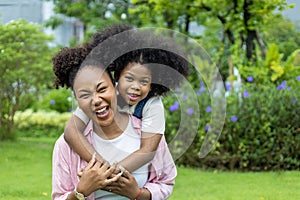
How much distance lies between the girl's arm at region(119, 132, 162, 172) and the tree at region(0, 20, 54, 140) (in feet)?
21.8

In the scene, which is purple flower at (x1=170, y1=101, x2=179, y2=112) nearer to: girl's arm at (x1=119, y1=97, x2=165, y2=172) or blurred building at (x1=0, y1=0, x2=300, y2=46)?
girl's arm at (x1=119, y1=97, x2=165, y2=172)

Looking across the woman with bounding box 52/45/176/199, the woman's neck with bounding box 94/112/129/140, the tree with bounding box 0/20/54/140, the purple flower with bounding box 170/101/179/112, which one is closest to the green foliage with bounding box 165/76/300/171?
the purple flower with bounding box 170/101/179/112

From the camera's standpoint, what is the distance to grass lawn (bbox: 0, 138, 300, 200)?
6.05m

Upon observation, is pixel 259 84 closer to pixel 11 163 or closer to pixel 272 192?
pixel 272 192

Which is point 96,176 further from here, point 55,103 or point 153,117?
Result: point 55,103

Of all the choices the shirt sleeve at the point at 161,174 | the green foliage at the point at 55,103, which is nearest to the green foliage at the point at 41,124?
the green foliage at the point at 55,103

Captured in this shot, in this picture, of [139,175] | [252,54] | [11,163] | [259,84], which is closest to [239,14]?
[252,54]

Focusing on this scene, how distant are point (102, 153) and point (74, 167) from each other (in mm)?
132

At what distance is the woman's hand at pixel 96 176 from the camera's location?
2.47m

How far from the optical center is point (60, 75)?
2.55 meters

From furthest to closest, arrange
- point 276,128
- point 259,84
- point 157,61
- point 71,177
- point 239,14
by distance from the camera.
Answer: point 239,14 < point 259,84 < point 276,128 < point 71,177 < point 157,61

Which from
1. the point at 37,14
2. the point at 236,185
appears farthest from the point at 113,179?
the point at 37,14

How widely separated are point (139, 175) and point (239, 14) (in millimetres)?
7055

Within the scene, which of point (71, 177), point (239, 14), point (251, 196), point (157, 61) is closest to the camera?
point (157, 61)
